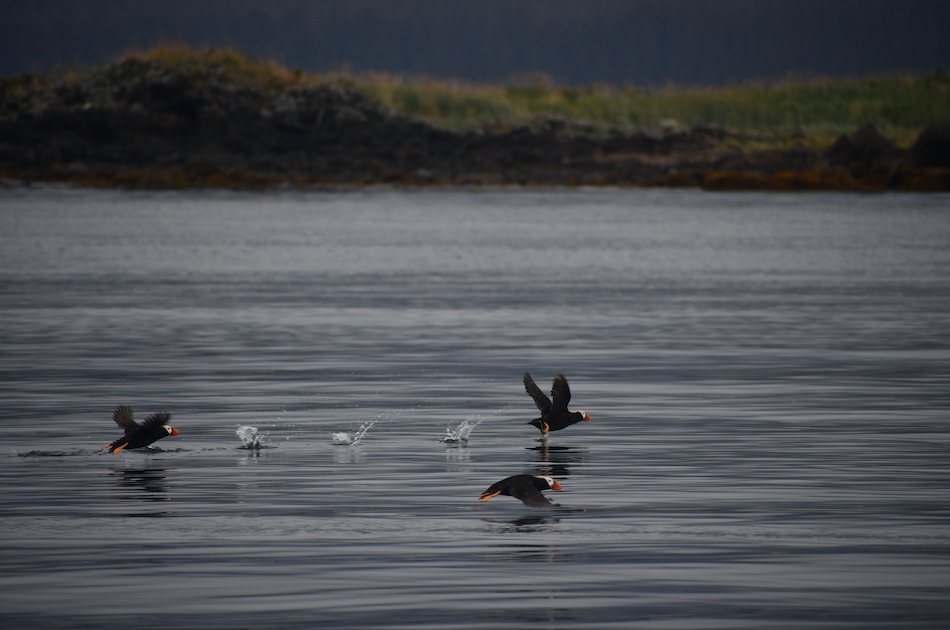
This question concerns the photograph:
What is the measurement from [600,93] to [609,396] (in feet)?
289

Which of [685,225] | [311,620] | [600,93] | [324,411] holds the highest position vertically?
[600,93]

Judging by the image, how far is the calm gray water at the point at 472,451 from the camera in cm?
1112

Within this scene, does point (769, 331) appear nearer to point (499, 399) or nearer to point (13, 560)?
point (499, 399)

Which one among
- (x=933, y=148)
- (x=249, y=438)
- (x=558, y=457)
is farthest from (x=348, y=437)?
(x=933, y=148)

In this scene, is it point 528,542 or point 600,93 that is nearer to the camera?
point 528,542

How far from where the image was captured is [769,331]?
29.5 metres

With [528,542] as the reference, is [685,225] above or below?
above

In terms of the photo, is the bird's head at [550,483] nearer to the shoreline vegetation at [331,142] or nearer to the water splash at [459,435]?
the water splash at [459,435]

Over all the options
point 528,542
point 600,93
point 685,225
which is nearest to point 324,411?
point 528,542

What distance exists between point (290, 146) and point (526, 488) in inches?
3233

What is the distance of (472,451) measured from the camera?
17.0 m

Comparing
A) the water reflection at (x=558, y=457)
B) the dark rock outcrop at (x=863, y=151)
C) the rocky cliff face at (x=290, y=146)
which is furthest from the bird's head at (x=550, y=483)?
the rocky cliff face at (x=290, y=146)

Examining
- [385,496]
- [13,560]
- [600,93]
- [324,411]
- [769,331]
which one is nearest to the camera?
[13,560]

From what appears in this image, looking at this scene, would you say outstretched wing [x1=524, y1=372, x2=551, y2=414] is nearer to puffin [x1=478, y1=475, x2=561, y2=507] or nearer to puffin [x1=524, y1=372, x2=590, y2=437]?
puffin [x1=524, y1=372, x2=590, y2=437]
